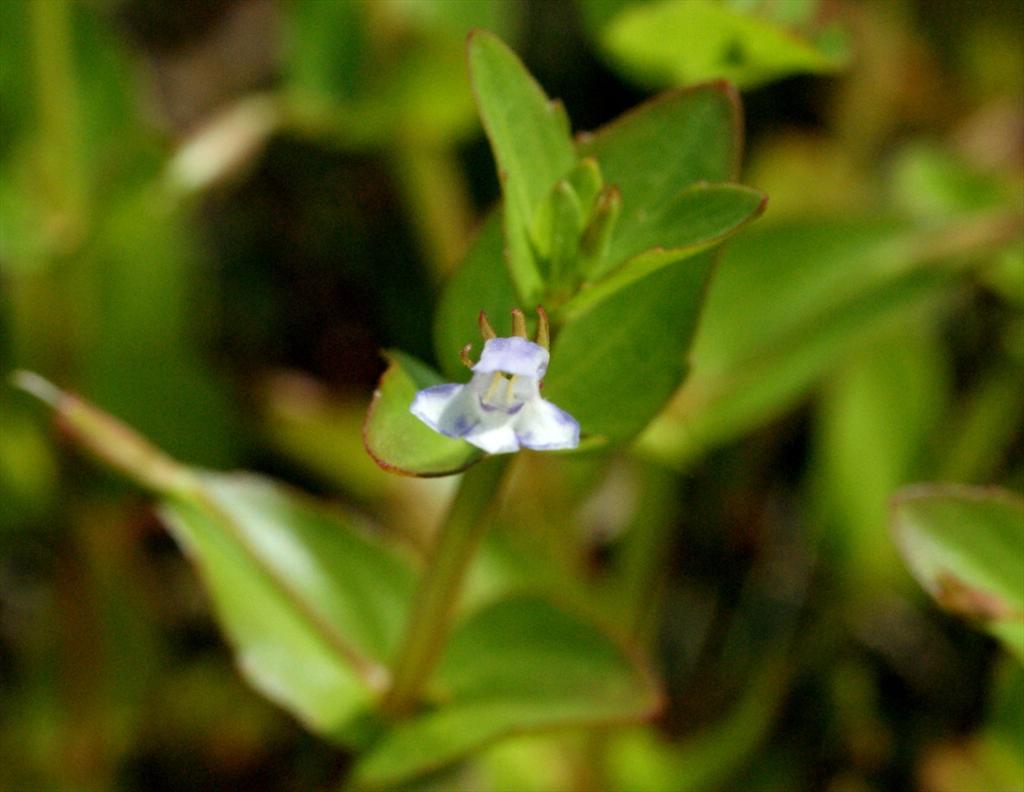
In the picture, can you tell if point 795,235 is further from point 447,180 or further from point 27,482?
point 27,482

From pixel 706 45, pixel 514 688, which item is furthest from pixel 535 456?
pixel 706 45

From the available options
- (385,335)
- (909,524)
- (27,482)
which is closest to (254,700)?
(27,482)

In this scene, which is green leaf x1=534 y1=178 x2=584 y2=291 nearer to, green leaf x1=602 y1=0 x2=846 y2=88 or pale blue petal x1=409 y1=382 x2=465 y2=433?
pale blue petal x1=409 y1=382 x2=465 y2=433

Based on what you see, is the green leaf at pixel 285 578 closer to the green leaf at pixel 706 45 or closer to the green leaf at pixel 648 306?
the green leaf at pixel 648 306

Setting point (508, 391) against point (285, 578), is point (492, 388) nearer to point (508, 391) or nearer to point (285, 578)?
point (508, 391)

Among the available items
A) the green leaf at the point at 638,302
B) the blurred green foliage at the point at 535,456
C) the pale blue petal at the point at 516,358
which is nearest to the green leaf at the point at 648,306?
the green leaf at the point at 638,302
